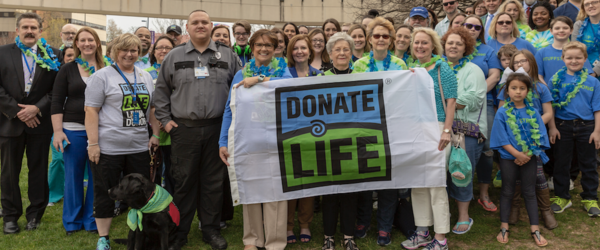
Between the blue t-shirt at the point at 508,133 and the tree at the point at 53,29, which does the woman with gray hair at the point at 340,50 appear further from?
the tree at the point at 53,29

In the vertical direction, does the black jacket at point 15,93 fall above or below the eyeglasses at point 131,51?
below

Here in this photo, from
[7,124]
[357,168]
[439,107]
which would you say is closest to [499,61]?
[439,107]

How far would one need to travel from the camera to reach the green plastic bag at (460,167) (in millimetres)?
4523

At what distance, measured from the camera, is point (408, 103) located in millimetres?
4691

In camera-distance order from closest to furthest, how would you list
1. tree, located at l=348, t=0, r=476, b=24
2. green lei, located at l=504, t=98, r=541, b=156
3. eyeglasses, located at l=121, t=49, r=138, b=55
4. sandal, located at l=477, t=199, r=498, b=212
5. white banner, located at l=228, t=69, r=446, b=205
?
1. white banner, located at l=228, t=69, r=446, b=205
2. eyeglasses, located at l=121, t=49, r=138, b=55
3. green lei, located at l=504, t=98, r=541, b=156
4. sandal, located at l=477, t=199, r=498, b=212
5. tree, located at l=348, t=0, r=476, b=24

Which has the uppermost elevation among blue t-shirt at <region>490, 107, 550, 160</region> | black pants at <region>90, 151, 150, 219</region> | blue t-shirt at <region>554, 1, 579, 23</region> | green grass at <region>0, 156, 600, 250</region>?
blue t-shirt at <region>554, 1, 579, 23</region>

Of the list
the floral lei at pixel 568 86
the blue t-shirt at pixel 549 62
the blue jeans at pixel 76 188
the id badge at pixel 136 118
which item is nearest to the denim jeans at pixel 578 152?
the floral lei at pixel 568 86

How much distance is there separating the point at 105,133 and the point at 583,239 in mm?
5594

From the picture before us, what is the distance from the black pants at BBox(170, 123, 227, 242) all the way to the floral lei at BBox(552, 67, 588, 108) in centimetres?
441

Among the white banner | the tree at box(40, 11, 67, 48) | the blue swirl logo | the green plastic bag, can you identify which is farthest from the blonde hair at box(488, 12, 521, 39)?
the tree at box(40, 11, 67, 48)

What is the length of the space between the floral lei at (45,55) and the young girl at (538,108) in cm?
573

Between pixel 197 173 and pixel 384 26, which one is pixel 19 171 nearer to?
pixel 197 173

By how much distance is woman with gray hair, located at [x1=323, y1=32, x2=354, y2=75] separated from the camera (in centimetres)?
467

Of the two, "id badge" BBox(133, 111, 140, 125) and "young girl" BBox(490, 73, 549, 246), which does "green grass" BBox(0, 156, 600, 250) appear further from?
"id badge" BBox(133, 111, 140, 125)
